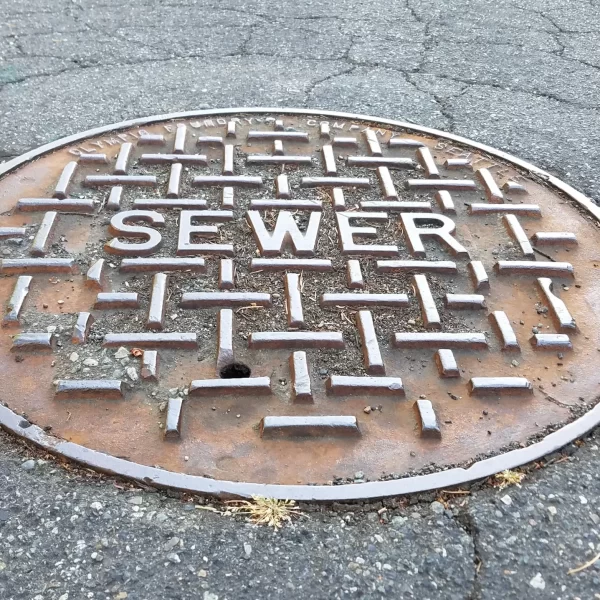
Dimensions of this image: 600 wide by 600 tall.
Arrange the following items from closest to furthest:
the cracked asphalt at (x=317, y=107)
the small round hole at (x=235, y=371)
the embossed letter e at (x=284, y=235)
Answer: the cracked asphalt at (x=317, y=107) < the small round hole at (x=235, y=371) < the embossed letter e at (x=284, y=235)

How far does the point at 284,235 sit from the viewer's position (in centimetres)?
194

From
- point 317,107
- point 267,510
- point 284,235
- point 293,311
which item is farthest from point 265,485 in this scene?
point 317,107

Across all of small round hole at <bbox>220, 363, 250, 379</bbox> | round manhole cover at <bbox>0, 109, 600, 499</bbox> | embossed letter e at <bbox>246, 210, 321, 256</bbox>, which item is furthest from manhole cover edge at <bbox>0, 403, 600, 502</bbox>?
embossed letter e at <bbox>246, 210, 321, 256</bbox>

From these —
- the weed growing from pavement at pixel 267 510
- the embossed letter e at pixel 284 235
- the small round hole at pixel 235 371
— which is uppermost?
the embossed letter e at pixel 284 235

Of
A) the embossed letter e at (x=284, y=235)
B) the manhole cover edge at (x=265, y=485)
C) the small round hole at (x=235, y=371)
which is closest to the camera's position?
the manhole cover edge at (x=265, y=485)

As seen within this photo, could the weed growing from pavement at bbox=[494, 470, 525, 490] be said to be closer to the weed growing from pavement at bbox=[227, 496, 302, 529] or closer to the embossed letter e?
the weed growing from pavement at bbox=[227, 496, 302, 529]

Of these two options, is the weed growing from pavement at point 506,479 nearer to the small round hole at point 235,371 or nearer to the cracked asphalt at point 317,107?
the cracked asphalt at point 317,107

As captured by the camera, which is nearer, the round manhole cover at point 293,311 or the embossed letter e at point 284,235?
the round manhole cover at point 293,311

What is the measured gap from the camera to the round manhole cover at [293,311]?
1388 mm

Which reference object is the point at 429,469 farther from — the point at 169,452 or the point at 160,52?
the point at 160,52

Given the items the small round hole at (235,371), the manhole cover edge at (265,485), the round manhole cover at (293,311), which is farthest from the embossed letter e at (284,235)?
the manhole cover edge at (265,485)

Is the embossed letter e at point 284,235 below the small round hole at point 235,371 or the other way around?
the other way around

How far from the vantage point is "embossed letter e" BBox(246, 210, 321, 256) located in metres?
1.88

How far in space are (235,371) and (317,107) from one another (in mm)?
1643
